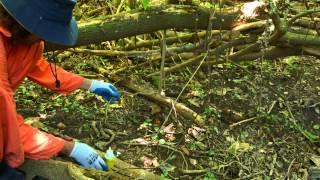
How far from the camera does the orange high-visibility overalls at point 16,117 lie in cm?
259

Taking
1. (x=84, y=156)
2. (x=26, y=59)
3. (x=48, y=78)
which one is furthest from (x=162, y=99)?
(x=26, y=59)

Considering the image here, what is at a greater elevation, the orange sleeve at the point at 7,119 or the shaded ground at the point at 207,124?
the orange sleeve at the point at 7,119

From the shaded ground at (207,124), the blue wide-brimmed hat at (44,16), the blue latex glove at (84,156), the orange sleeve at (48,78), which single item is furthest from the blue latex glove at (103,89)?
the blue wide-brimmed hat at (44,16)

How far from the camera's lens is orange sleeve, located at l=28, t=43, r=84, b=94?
3.28m

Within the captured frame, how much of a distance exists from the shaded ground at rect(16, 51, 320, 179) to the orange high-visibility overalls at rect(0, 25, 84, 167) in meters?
0.85

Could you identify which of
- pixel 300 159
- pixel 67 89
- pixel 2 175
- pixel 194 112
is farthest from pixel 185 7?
pixel 2 175

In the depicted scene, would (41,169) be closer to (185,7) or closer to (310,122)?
(185,7)

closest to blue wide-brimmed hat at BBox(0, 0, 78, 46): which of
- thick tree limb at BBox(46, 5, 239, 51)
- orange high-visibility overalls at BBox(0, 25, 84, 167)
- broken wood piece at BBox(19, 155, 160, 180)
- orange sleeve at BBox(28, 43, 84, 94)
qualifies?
orange high-visibility overalls at BBox(0, 25, 84, 167)

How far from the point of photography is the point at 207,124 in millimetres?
4012

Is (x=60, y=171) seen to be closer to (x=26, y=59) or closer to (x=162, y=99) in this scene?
(x=26, y=59)

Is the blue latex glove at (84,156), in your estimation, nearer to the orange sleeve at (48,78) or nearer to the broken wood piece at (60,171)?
the broken wood piece at (60,171)

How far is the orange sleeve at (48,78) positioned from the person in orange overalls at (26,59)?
14 cm

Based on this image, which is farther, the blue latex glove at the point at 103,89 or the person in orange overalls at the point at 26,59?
the blue latex glove at the point at 103,89

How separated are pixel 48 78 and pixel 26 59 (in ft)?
1.34
